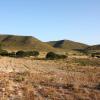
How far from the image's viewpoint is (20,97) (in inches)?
589

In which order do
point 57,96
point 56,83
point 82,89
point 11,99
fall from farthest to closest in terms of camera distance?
point 56,83
point 82,89
point 57,96
point 11,99

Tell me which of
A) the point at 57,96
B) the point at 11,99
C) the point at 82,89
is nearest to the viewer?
the point at 11,99

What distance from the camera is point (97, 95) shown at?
15.7 meters

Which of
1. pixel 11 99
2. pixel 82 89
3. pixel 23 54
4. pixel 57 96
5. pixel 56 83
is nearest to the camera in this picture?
pixel 11 99

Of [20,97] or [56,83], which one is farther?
[56,83]

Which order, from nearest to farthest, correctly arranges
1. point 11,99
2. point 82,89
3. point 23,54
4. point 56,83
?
1. point 11,99
2. point 82,89
3. point 56,83
4. point 23,54

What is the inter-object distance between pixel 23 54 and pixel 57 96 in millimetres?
65614

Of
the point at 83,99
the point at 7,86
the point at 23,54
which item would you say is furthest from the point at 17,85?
the point at 23,54

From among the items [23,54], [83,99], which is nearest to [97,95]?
[83,99]

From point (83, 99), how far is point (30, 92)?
115 inches

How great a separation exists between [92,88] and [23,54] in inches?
2493

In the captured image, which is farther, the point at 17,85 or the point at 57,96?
the point at 17,85

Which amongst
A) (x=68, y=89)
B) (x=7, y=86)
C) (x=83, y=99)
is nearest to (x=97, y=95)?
(x=83, y=99)

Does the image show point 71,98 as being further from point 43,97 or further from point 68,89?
point 68,89
